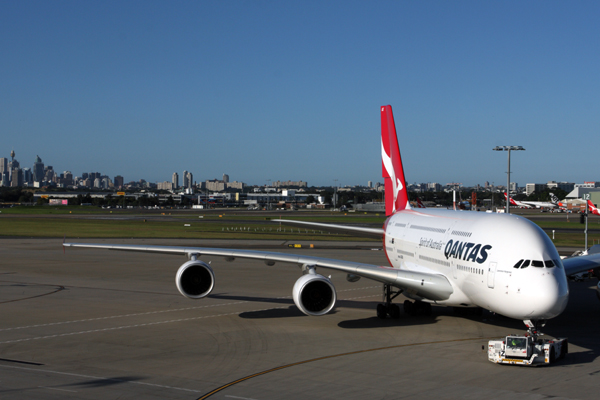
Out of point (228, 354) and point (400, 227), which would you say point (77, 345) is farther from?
point (400, 227)

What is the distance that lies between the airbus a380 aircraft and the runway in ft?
4.68

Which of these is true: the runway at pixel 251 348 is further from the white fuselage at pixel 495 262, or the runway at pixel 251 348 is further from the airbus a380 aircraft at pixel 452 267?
the white fuselage at pixel 495 262

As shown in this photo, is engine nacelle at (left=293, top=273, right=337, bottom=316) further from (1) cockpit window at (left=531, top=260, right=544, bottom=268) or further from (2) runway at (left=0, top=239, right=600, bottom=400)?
(1) cockpit window at (left=531, top=260, right=544, bottom=268)

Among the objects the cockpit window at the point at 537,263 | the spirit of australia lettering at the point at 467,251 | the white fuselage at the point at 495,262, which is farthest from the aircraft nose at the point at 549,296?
the spirit of australia lettering at the point at 467,251

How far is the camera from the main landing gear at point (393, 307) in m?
23.1

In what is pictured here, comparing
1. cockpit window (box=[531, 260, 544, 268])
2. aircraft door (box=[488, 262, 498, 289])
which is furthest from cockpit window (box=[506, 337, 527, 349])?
cockpit window (box=[531, 260, 544, 268])

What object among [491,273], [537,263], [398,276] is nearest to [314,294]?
[398,276]

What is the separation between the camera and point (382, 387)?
46.0ft

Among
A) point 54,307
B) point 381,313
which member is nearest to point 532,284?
point 381,313

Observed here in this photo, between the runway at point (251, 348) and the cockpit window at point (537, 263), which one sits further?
the cockpit window at point (537, 263)

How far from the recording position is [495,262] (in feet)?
55.8

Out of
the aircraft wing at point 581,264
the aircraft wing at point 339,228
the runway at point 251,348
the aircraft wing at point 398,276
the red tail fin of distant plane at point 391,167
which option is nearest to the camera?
the runway at point 251,348

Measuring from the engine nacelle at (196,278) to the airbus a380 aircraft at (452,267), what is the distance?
0.04 metres

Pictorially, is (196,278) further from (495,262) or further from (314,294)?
(495,262)
